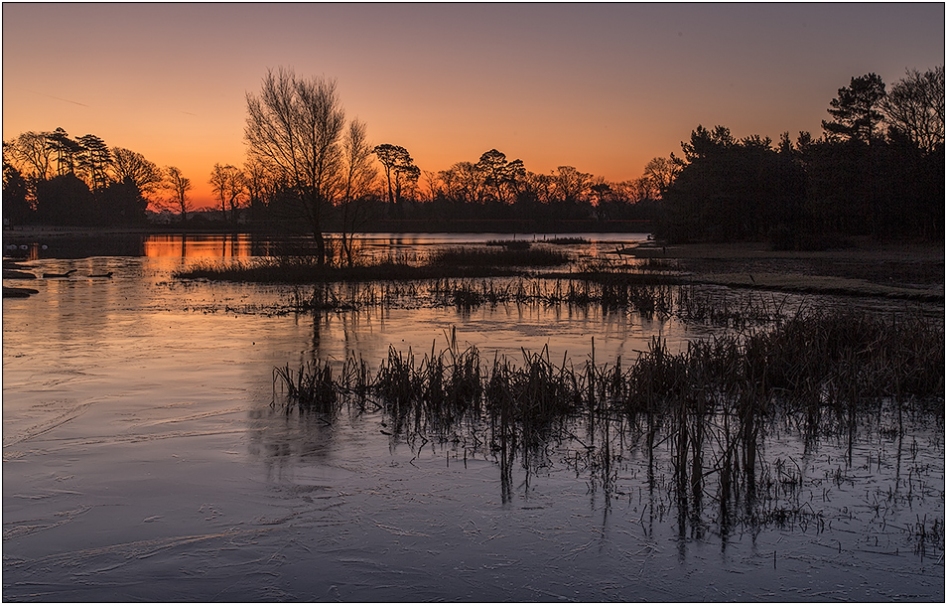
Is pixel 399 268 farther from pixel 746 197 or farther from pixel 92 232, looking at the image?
pixel 92 232

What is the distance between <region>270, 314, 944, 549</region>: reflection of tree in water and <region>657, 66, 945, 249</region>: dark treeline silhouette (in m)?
41.7

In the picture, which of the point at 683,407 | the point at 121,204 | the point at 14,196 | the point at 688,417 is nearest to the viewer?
the point at 683,407

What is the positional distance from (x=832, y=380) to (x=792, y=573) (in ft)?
16.6

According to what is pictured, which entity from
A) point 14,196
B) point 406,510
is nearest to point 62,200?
point 14,196

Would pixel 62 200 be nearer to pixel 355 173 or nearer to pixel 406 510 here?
pixel 355 173

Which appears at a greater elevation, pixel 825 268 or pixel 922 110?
pixel 922 110

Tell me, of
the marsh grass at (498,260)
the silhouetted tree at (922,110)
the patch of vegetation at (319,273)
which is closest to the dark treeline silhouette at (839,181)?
the silhouetted tree at (922,110)

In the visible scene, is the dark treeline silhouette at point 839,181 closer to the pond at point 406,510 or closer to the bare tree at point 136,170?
the pond at point 406,510

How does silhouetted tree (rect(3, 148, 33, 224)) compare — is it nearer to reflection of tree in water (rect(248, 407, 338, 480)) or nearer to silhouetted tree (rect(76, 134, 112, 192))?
silhouetted tree (rect(76, 134, 112, 192))

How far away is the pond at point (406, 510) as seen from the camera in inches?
215

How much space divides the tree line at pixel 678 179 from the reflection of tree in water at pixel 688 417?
27169 millimetres

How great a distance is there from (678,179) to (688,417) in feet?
206

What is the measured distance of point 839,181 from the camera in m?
51.2

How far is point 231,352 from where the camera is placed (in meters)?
14.9
